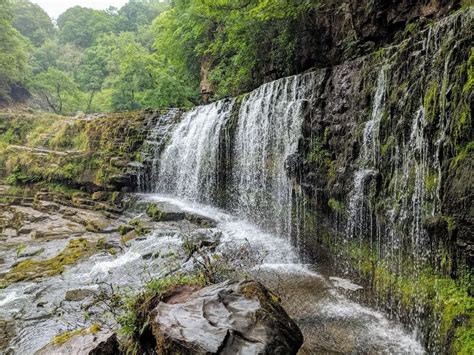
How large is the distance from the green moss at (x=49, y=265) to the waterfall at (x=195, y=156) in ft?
14.8

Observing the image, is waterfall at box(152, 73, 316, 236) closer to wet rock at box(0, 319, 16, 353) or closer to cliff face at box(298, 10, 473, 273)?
cliff face at box(298, 10, 473, 273)

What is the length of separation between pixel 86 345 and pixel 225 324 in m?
1.69

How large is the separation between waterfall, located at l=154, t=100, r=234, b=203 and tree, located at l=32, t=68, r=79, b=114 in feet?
58.9

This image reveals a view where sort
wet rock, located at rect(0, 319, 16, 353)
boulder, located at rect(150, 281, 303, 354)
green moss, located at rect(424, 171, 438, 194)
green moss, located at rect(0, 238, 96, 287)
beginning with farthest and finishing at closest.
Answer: green moss, located at rect(0, 238, 96, 287) < wet rock, located at rect(0, 319, 16, 353) < green moss, located at rect(424, 171, 438, 194) < boulder, located at rect(150, 281, 303, 354)

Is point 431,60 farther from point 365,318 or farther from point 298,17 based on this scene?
point 298,17

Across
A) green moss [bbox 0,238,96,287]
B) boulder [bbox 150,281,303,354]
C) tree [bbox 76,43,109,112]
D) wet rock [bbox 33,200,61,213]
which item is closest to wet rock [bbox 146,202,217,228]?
green moss [bbox 0,238,96,287]

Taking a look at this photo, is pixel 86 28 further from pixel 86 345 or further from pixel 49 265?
pixel 86 345

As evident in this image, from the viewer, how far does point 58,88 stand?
90.0 feet

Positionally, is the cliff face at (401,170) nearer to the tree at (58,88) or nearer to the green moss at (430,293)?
the green moss at (430,293)

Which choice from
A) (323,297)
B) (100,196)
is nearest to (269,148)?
(323,297)

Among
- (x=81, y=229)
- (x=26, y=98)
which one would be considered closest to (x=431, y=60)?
(x=81, y=229)

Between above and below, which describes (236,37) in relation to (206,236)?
above

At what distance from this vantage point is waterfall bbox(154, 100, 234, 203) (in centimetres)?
1212

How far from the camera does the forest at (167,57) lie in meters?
11.9
